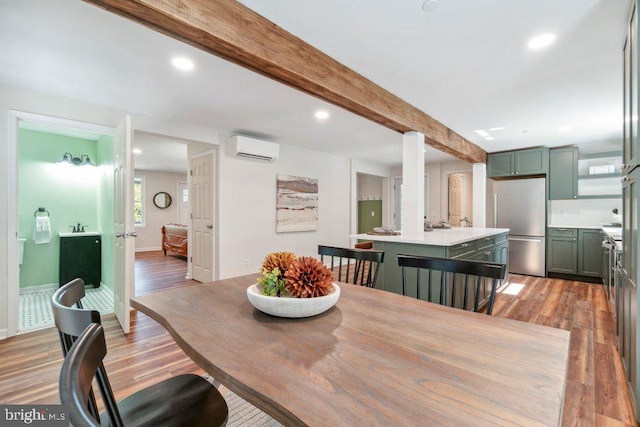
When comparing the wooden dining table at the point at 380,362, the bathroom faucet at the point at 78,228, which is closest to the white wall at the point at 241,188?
the bathroom faucet at the point at 78,228

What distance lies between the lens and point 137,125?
11.5ft

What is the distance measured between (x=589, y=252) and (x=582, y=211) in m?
0.92

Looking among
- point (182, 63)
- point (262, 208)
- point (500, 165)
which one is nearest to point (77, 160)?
point (262, 208)

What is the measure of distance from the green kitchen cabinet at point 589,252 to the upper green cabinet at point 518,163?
4.02 ft

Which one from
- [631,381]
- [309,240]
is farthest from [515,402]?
[309,240]

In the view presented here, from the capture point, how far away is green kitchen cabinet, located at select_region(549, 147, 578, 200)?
16.7 ft

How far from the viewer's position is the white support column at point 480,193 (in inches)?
225

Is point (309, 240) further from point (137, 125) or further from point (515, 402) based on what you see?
point (515, 402)

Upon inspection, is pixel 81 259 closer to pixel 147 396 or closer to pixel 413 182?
pixel 147 396

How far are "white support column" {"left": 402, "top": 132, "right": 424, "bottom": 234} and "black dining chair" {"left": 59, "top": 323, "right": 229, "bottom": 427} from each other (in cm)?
293

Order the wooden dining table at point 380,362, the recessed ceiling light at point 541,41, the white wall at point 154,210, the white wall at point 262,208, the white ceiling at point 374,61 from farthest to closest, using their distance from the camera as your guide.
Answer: the white wall at point 154,210, the white wall at point 262,208, the recessed ceiling light at point 541,41, the white ceiling at point 374,61, the wooden dining table at point 380,362

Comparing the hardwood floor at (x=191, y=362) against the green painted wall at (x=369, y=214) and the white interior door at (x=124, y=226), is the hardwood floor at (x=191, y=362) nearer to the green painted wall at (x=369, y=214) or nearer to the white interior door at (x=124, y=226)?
the white interior door at (x=124, y=226)

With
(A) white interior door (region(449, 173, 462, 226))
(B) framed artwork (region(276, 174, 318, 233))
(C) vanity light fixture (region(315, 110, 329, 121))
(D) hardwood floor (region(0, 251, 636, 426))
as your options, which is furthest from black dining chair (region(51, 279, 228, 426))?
(A) white interior door (region(449, 173, 462, 226))

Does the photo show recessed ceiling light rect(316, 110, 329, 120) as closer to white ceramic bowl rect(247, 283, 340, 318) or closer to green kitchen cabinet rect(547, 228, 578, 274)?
white ceramic bowl rect(247, 283, 340, 318)
